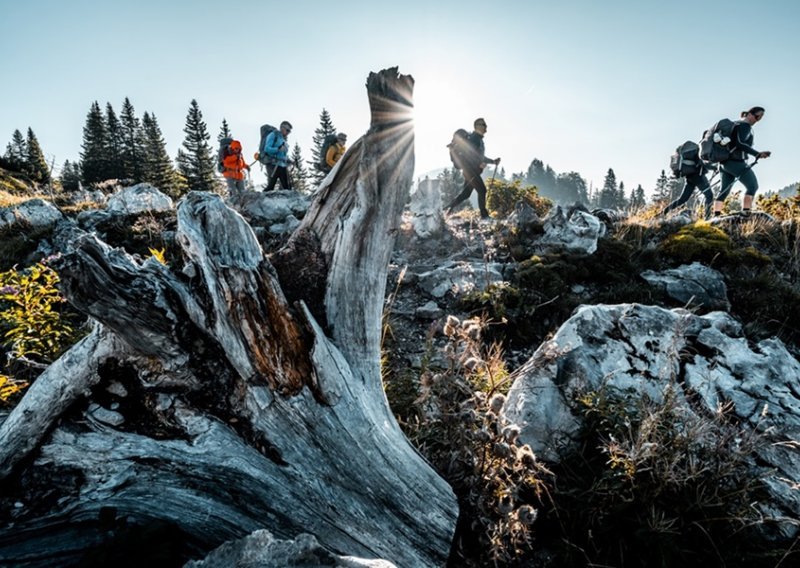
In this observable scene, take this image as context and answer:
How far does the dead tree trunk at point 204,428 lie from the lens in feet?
5.80

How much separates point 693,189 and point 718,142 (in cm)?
264

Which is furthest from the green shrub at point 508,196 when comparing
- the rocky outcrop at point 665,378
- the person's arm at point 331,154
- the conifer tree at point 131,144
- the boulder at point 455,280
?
the conifer tree at point 131,144

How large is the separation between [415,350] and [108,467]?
364 cm

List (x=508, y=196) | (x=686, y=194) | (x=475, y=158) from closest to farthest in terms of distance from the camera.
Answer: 1. (x=686, y=194)
2. (x=475, y=158)
3. (x=508, y=196)

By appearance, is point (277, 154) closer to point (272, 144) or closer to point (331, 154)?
point (272, 144)

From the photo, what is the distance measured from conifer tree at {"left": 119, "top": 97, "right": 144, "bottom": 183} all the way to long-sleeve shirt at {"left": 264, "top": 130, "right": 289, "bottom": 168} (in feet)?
126

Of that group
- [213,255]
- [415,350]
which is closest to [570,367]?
[415,350]

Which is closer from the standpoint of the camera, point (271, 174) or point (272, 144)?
point (272, 144)

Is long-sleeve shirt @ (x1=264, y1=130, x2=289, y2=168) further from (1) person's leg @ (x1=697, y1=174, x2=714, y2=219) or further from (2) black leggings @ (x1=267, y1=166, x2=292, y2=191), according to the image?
(1) person's leg @ (x1=697, y1=174, x2=714, y2=219)

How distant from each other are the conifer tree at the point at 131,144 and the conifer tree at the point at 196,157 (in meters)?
4.37

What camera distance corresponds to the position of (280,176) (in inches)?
511

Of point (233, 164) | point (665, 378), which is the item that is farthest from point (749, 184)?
point (233, 164)

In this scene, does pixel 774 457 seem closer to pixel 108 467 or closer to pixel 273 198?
pixel 108 467

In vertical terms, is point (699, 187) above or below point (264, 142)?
below
